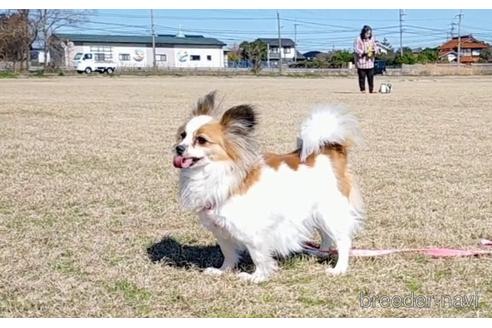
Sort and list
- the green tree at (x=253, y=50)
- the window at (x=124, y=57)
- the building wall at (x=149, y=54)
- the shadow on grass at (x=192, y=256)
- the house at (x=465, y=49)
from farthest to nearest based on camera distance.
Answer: the house at (x=465, y=49), the window at (x=124, y=57), the green tree at (x=253, y=50), the building wall at (x=149, y=54), the shadow on grass at (x=192, y=256)

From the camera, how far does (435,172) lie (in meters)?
6.18

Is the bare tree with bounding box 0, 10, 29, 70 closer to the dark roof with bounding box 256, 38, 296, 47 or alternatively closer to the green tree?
the green tree

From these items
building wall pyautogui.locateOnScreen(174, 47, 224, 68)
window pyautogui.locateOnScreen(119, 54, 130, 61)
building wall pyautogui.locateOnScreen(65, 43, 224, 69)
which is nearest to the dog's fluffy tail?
building wall pyautogui.locateOnScreen(65, 43, 224, 69)

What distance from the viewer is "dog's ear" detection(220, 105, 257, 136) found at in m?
3.12

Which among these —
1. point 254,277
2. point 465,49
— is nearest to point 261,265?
point 254,277

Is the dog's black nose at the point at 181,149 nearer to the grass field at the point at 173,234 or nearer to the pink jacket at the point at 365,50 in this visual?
the grass field at the point at 173,234

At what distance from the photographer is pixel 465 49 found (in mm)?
67938

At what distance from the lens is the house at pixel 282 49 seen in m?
66.5

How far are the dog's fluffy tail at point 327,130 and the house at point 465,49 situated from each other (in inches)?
2545

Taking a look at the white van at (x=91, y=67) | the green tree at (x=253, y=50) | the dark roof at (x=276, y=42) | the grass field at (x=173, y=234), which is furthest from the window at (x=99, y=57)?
the grass field at (x=173, y=234)

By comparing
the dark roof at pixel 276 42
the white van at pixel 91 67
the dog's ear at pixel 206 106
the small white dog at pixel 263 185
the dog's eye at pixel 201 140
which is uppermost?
the dark roof at pixel 276 42

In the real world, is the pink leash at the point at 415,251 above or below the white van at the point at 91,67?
below

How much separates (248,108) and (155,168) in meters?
3.47

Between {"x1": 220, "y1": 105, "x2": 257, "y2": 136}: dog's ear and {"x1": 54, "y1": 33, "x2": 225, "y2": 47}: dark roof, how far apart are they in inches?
2236
